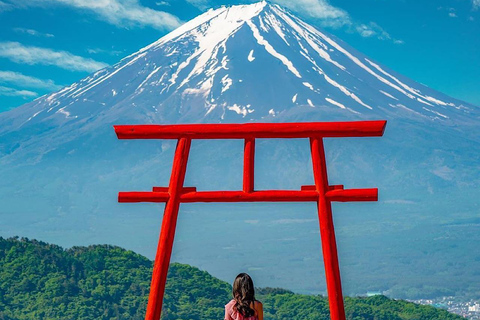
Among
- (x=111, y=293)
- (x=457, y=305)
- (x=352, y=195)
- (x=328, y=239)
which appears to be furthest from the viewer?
(x=457, y=305)

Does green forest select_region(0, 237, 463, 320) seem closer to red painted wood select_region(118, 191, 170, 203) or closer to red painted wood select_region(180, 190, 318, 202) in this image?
red painted wood select_region(118, 191, 170, 203)

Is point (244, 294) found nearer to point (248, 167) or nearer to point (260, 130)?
point (248, 167)

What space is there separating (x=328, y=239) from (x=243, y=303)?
1006 mm

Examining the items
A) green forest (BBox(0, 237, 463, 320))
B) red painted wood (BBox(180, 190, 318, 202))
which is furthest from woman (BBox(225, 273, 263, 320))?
green forest (BBox(0, 237, 463, 320))

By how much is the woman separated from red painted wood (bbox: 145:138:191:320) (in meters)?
0.87

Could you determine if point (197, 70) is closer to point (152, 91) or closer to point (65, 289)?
point (152, 91)

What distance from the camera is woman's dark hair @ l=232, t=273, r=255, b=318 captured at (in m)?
3.86

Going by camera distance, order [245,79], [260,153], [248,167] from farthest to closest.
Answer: [260,153] < [245,79] < [248,167]

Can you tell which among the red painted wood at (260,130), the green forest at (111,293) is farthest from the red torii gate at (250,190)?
the green forest at (111,293)

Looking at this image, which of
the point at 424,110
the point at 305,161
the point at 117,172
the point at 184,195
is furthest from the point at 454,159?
the point at 184,195

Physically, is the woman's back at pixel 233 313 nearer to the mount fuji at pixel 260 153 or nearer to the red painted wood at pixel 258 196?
Answer: the red painted wood at pixel 258 196

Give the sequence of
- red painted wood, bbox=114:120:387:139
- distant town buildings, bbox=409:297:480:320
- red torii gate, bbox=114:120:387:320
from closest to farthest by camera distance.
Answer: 1. red torii gate, bbox=114:120:387:320
2. red painted wood, bbox=114:120:387:139
3. distant town buildings, bbox=409:297:480:320

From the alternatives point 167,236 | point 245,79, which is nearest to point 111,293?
point 167,236

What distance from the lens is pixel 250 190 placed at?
16.2ft
